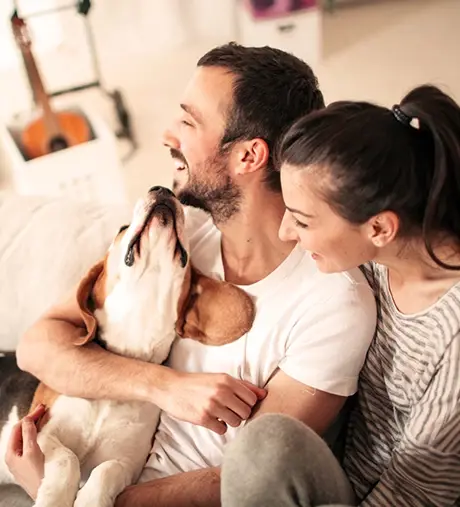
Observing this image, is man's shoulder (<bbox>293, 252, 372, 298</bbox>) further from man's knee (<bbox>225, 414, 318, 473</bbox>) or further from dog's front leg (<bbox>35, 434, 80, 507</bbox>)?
dog's front leg (<bbox>35, 434, 80, 507</bbox>)

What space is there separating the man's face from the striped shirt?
12.5 inches

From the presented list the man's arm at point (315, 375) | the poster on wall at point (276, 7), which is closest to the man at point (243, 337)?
the man's arm at point (315, 375)

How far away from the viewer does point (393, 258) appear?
1077 mm

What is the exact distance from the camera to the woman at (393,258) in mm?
966

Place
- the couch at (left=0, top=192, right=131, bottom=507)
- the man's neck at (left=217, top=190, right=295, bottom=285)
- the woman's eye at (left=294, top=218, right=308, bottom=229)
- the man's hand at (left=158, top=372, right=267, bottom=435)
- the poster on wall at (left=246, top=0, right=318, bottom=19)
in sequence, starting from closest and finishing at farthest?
the woman's eye at (left=294, top=218, right=308, bottom=229)
the man's hand at (left=158, top=372, right=267, bottom=435)
the man's neck at (left=217, top=190, right=295, bottom=285)
the couch at (left=0, top=192, right=131, bottom=507)
the poster on wall at (left=246, top=0, right=318, bottom=19)

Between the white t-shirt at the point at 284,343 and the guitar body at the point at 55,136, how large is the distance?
1132 mm

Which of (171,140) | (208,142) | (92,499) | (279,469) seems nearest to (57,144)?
(171,140)

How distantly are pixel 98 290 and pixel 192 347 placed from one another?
0.21 m

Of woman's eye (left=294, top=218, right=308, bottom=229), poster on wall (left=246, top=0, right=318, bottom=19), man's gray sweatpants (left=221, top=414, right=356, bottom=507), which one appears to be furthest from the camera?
poster on wall (left=246, top=0, right=318, bottom=19)

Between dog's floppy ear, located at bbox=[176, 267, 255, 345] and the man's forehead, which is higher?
the man's forehead

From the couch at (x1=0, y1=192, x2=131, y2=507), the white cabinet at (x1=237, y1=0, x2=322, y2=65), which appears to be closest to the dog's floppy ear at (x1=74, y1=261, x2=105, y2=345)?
the couch at (x1=0, y1=192, x2=131, y2=507)

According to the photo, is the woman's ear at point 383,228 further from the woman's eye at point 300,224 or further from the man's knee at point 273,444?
the man's knee at point 273,444

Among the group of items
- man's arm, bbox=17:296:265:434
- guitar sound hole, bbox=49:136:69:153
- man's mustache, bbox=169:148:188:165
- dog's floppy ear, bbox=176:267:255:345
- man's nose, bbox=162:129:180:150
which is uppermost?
man's nose, bbox=162:129:180:150

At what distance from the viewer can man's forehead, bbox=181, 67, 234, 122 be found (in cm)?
125
